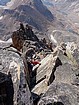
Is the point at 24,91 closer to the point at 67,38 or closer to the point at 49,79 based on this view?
the point at 49,79

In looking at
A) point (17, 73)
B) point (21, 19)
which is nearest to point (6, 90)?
point (17, 73)

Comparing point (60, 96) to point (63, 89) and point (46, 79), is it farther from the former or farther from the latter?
point (46, 79)

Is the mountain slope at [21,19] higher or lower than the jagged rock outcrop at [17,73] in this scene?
lower

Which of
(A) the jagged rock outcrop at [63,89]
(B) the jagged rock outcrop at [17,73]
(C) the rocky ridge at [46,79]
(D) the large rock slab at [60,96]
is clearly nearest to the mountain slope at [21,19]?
(C) the rocky ridge at [46,79]

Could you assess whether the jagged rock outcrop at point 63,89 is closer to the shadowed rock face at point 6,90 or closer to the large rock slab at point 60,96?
the large rock slab at point 60,96

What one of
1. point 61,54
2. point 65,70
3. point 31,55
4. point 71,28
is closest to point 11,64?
point 65,70

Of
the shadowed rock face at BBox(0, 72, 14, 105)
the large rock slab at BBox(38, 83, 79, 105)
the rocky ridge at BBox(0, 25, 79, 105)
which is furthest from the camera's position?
the shadowed rock face at BBox(0, 72, 14, 105)

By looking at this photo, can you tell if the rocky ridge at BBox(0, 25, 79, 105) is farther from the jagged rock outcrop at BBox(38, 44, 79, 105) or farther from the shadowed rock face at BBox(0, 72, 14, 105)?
the shadowed rock face at BBox(0, 72, 14, 105)

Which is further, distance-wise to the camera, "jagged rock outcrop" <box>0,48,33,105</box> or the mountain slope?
the mountain slope

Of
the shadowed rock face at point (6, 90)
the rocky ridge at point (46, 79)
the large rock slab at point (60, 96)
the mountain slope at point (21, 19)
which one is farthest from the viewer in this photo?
the mountain slope at point (21, 19)

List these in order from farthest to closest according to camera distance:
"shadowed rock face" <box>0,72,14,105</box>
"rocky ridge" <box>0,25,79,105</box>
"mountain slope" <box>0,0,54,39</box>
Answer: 1. "mountain slope" <box>0,0,54,39</box>
2. "shadowed rock face" <box>0,72,14,105</box>
3. "rocky ridge" <box>0,25,79,105</box>

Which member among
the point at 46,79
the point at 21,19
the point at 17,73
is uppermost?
the point at 17,73

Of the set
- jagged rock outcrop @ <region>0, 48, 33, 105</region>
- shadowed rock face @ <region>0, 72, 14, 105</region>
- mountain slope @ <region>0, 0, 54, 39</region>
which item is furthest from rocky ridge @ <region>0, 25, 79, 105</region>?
mountain slope @ <region>0, 0, 54, 39</region>
